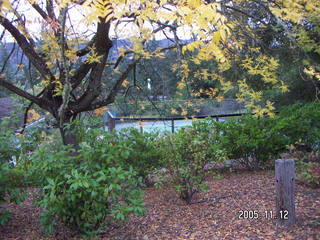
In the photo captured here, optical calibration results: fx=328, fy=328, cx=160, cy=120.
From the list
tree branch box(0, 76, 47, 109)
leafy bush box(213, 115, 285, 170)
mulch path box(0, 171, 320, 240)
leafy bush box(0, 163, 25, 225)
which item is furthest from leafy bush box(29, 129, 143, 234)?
leafy bush box(213, 115, 285, 170)

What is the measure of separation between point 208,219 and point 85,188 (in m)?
1.55

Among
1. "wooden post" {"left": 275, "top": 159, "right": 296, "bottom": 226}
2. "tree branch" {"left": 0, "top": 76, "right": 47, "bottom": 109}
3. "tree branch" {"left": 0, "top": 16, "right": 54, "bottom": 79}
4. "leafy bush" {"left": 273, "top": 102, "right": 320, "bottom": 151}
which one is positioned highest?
"tree branch" {"left": 0, "top": 16, "right": 54, "bottom": 79}

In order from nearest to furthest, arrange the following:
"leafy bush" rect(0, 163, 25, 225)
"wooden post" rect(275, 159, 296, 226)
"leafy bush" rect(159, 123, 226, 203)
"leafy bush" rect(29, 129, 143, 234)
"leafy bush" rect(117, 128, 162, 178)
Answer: "leafy bush" rect(29, 129, 143, 234) → "wooden post" rect(275, 159, 296, 226) → "leafy bush" rect(0, 163, 25, 225) → "leafy bush" rect(159, 123, 226, 203) → "leafy bush" rect(117, 128, 162, 178)

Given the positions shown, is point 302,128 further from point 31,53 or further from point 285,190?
point 31,53

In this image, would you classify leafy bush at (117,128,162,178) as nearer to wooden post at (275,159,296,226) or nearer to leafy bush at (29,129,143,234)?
leafy bush at (29,129,143,234)

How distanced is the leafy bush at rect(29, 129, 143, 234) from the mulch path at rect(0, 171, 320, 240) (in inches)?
14.9

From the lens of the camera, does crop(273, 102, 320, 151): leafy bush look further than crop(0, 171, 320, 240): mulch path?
Yes

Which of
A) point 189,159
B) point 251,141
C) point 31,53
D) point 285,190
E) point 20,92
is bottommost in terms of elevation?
point 285,190

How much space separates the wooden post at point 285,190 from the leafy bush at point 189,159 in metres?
0.94

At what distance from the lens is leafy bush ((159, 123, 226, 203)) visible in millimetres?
4094

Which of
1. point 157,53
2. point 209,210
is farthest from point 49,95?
point 209,210

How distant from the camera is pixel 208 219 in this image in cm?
379
